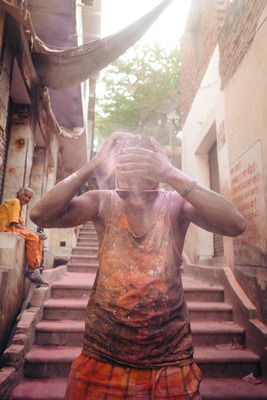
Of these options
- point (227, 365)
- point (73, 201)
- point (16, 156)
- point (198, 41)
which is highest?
point (198, 41)

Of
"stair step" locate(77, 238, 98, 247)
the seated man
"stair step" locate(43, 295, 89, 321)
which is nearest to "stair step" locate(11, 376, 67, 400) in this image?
"stair step" locate(43, 295, 89, 321)

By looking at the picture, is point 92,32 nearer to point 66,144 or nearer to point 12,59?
point 66,144

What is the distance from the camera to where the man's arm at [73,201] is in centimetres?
139

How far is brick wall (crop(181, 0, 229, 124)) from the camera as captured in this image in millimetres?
6784

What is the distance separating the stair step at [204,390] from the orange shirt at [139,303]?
197cm

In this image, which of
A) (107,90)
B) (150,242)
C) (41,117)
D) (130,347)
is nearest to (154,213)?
(150,242)

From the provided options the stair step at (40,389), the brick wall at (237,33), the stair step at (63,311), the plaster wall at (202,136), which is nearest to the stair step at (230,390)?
the stair step at (40,389)

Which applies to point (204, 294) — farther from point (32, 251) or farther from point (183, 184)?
point (183, 184)

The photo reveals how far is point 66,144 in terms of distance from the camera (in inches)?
423

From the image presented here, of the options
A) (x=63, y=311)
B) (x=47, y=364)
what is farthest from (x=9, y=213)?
(x=47, y=364)

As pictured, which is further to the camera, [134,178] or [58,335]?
[58,335]

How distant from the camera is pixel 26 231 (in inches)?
178

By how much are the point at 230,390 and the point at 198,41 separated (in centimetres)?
866

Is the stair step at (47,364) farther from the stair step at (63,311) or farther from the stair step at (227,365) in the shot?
the stair step at (227,365)
